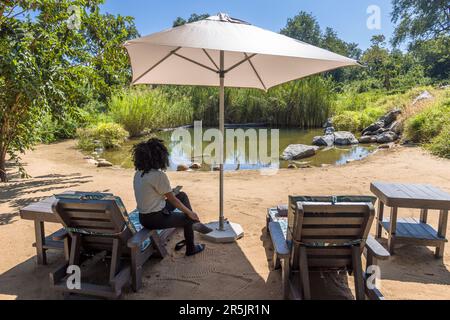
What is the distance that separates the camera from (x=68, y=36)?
217 inches

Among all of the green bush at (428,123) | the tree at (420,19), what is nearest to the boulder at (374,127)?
the green bush at (428,123)

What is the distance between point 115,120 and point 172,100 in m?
3.71

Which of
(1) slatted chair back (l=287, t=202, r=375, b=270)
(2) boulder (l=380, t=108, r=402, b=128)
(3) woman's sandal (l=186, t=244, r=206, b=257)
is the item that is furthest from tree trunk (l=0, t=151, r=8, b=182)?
(2) boulder (l=380, t=108, r=402, b=128)

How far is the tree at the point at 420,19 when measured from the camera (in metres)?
30.1

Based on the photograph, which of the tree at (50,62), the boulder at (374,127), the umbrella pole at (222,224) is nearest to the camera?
the umbrella pole at (222,224)

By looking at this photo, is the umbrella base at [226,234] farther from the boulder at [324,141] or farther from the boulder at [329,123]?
the boulder at [329,123]

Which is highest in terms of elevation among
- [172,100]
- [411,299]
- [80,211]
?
[172,100]

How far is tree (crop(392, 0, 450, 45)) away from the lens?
98.7 feet

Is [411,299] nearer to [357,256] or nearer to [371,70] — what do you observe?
[357,256]

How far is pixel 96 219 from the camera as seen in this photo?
96.3 inches

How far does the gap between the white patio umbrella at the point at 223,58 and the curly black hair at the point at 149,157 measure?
82 cm

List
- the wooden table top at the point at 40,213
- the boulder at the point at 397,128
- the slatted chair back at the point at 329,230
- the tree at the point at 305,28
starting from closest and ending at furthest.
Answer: the slatted chair back at the point at 329,230 → the wooden table top at the point at 40,213 → the boulder at the point at 397,128 → the tree at the point at 305,28

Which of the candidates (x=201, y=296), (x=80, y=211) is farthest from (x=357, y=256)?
(x=80, y=211)

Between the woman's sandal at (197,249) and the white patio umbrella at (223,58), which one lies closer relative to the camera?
the white patio umbrella at (223,58)
